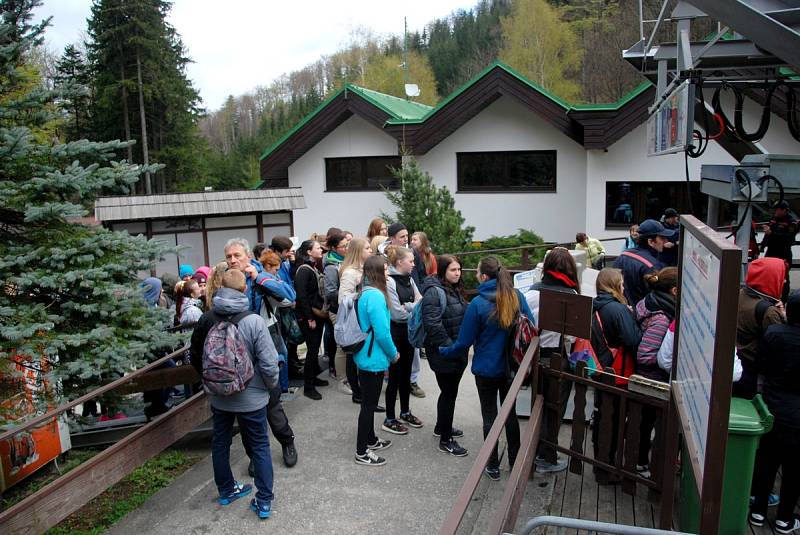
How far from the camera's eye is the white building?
52.9ft

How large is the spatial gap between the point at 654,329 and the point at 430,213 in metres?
11.2

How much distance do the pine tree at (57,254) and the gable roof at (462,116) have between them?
12724mm

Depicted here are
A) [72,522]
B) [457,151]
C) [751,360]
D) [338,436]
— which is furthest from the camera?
[457,151]

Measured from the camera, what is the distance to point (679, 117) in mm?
5656

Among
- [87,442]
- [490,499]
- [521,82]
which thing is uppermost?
[521,82]

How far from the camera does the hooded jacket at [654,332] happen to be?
4691 millimetres

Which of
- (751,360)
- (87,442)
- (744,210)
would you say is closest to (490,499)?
(751,360)

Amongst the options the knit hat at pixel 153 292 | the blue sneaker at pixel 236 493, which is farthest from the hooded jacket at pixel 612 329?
the knit hat at pixel 153 292

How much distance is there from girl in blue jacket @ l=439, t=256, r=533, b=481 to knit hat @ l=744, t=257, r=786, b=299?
1739 millimetres

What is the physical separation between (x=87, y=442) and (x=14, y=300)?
283 cm

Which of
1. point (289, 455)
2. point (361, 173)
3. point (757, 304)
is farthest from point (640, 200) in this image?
point (289, 455)

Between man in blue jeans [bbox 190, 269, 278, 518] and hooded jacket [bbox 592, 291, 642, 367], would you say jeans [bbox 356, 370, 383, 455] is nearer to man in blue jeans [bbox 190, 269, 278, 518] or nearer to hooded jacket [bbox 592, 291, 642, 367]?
man in blue jeans [bbox 190, 269, 278, 518]

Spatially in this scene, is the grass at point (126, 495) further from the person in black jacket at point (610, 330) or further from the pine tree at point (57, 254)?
the person in black jacket at point (610, 330)

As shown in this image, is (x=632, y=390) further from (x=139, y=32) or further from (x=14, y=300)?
(x=139, y=32)
